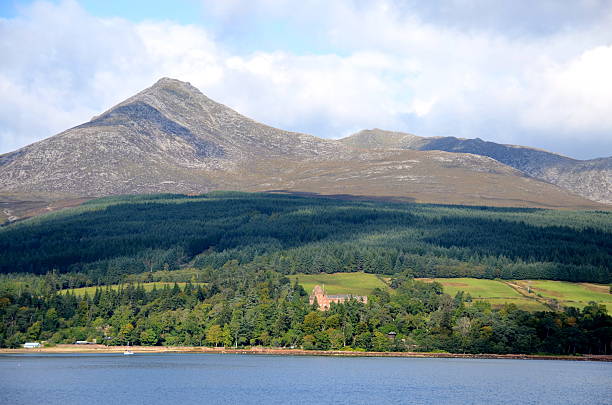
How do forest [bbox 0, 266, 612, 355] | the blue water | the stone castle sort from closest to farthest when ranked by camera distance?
the blue water → forest [bbox 0, 266, 612, 355] → the stone castle

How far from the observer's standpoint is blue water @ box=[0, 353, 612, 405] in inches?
3666

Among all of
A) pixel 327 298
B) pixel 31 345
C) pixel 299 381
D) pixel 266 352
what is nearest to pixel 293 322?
pixel 266 352

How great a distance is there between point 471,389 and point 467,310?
62.6 m

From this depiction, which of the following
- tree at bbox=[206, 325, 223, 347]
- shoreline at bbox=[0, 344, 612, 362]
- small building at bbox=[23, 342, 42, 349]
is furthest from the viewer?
small building at bbox=[23, 342, 42, 349]

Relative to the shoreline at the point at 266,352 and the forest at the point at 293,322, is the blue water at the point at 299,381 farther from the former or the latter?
the forest at the point at 293,322

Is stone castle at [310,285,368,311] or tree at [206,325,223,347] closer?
tree at [206,325,223,347]

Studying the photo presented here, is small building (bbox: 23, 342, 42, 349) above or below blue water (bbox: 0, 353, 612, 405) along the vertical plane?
below

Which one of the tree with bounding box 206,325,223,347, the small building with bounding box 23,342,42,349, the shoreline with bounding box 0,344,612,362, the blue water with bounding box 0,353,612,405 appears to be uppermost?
the blue water with bounding box 0,353,612,405

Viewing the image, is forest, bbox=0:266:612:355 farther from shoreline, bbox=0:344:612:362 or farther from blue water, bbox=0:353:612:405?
blue water, bbox=0:353:612:405

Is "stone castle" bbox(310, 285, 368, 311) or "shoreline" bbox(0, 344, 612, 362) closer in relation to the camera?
"shoreline" bbox(0, 344, 612, 362)

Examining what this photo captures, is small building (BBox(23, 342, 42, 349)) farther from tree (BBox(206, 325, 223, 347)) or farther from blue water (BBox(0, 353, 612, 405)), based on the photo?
tree (BBox(206, 325, 223, 347))

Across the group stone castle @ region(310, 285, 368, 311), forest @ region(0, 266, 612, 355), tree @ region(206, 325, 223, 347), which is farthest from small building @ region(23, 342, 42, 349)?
stone castle @ region(310, 285, 368, 311)

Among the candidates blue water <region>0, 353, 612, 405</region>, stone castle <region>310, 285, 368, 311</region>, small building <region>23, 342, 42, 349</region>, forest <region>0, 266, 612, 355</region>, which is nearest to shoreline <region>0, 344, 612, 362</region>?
small building <region>23, 342, 42, 349</region>

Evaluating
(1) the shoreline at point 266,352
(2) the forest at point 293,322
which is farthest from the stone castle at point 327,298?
(1) the shoreline at point 266,352
